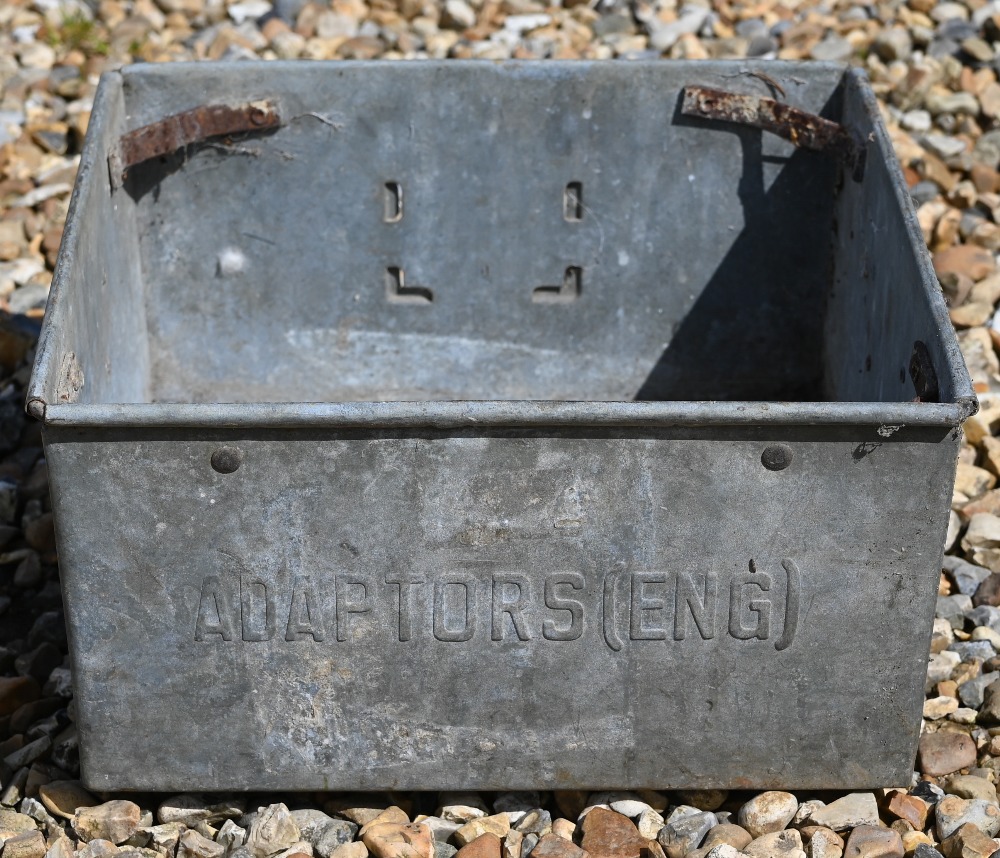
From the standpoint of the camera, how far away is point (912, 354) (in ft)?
9.25

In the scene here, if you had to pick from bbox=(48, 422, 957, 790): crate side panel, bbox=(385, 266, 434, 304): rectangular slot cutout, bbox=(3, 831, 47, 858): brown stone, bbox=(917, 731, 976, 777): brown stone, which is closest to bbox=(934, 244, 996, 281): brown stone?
bbox=(385, 266, 434, 304): rectangular slot cutout

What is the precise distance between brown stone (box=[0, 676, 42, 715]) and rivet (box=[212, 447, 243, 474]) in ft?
3.39

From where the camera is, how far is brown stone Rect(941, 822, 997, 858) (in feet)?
8.77

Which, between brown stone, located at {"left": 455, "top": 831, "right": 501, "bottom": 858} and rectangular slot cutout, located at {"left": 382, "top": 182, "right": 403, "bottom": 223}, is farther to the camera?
rectangular slot cutout, located at {"left": 382, "top": 182, "right": 403, "bottom": 223}

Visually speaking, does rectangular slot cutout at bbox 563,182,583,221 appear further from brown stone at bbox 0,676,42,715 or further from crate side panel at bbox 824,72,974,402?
brown stone at bbox 0,676,42,715

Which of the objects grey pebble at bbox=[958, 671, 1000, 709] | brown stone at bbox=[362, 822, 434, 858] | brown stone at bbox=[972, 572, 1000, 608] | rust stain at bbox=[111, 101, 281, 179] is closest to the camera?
brown stone at bbox=[362, 822, 434, 858]

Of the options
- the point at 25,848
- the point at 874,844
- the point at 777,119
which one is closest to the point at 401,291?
the point at 777,119

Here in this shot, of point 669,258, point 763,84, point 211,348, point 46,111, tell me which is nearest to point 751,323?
point 669,258

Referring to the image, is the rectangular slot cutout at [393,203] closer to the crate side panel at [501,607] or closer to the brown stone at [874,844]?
the crate side panel at [501,607]

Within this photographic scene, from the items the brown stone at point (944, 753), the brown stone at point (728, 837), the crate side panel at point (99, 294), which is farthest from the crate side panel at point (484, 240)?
the brown stone at point (728, 837)

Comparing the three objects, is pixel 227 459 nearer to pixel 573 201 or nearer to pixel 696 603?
pixel 696 603

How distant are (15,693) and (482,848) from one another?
111 centimetres

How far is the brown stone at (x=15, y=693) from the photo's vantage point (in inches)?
124

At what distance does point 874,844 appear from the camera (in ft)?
8.83
